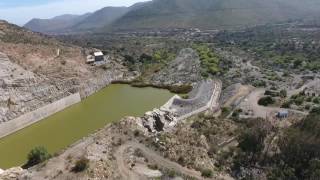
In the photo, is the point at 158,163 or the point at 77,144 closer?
the point at 158,163

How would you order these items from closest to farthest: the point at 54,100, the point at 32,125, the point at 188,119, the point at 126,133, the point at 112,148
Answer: the point at 112,148, the point at 126,133, the point at 188,119, the point at 32,125, the point at 54,100

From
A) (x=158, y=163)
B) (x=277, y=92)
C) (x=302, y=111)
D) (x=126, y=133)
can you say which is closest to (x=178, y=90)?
(x=277, y=92)

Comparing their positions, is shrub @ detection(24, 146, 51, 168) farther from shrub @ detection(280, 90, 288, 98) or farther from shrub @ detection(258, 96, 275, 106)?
shrub @ detection(280, 90, 288, 98)

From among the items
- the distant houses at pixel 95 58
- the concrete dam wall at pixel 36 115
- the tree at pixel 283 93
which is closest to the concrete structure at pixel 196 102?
the tree at pixel 283 93

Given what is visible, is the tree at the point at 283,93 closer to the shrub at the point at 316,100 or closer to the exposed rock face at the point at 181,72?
the shrub at the point at 316,100

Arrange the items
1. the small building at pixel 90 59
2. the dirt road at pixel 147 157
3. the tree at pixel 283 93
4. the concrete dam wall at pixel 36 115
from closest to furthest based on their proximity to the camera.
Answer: the dirt road at pixel 147 157 → the concrete dam wall at pixel 36 115 → the tree at pixel 283 93 → the small building at pixel 90 59

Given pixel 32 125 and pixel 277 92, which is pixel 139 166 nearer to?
pixel 32 125
